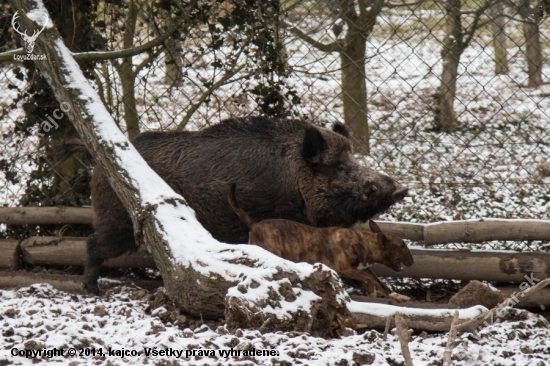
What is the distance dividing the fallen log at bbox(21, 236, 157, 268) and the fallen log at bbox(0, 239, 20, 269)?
6 cm

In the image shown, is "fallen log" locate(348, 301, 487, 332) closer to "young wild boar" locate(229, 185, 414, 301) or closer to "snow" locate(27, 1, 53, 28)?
"young wild boar" locate(229, 185, 414, 301)

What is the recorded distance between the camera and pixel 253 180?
16.6 feet

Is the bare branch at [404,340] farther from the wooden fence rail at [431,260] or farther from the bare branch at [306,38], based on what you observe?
the bare branch at [306,38]

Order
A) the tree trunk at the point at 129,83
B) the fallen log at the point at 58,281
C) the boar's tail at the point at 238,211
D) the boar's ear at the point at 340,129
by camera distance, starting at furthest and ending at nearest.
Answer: the tree trunk at the point at 129,83
the boar's ear at the point at 340,129
the fallen log at the point at 58,281
the boar's tail at the point at 238,211

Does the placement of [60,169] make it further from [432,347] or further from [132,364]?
[432,347]

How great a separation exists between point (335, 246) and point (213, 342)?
1.47 meters

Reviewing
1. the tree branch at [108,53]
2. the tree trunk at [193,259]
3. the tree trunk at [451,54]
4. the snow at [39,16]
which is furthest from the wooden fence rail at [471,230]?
the snow at [39,16]

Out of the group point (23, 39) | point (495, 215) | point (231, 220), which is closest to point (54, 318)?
point (231, 220)

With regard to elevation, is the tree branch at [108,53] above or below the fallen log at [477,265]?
above

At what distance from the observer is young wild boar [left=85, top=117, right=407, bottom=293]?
16.5ft

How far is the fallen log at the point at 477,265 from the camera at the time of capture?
4.79 meters

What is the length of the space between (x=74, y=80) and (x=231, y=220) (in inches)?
60.0

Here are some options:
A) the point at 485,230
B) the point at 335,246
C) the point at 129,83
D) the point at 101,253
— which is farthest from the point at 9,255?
the point at 485,230

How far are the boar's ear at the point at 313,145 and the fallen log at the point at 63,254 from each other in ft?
5.19
